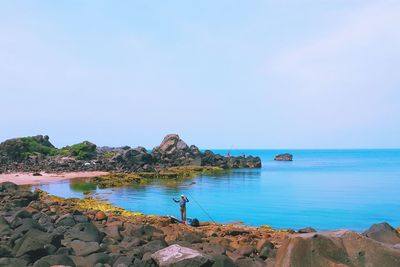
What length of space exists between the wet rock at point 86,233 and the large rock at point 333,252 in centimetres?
677

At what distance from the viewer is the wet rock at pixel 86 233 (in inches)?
521

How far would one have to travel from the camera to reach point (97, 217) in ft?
67.4

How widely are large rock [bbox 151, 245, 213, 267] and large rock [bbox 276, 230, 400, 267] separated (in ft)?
6.46

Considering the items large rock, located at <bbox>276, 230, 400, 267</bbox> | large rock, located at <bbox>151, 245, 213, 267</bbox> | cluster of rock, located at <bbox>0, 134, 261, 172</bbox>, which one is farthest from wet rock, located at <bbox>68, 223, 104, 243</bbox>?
cluster of rock, located at <bbox>0, 134, 261, 172</bbox>

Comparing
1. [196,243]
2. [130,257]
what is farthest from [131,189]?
[130,257]

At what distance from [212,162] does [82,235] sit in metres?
73.9

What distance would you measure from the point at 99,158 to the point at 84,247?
70434 mm

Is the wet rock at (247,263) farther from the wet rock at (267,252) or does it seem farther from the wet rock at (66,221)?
the wet rock at (66,221)

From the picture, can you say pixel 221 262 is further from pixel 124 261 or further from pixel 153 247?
pixel 153 247

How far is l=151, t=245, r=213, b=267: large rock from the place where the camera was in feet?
31.8

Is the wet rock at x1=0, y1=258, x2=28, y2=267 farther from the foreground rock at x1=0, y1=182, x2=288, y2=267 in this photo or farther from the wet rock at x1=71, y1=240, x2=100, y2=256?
the wet rock at x1=71, y1=240, x2=100, y2=256

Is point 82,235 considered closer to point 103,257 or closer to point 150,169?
point 103,257

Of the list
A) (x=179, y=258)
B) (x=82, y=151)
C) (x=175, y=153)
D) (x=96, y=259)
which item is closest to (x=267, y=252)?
(x=179, y=258)

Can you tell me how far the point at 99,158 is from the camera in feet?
264
